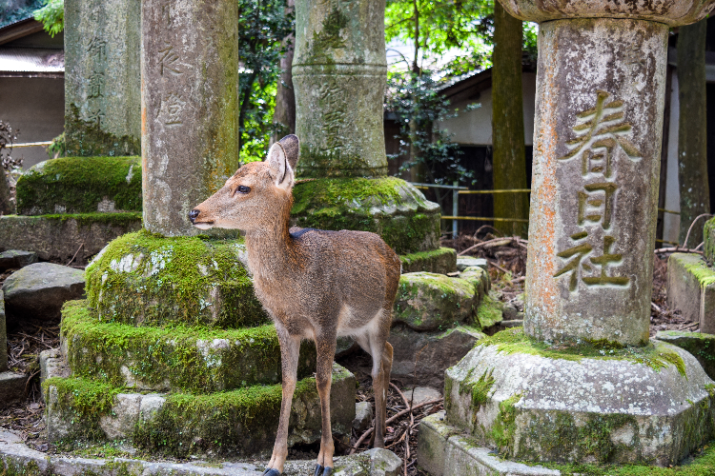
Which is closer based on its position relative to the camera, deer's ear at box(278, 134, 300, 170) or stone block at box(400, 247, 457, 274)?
deer's ear at box(278, 134, 300, 170)

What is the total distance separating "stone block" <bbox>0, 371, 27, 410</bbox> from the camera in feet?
16.2

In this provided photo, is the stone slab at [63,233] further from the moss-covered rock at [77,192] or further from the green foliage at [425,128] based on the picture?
the green foliage at [425,128]

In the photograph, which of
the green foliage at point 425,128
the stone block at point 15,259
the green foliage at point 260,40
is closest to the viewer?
the stone block at point 15,259

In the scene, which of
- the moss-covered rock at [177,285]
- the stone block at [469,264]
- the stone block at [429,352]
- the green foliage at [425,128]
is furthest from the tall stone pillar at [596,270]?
the green foliage at [425,128]

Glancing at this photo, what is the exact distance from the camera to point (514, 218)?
37.6ft

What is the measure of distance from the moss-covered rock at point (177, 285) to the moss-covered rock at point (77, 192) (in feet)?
7.84

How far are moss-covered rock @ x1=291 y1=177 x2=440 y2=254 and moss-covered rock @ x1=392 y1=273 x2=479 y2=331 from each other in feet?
1.88

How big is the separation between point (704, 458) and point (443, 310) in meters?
2.34

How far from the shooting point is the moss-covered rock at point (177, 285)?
420 cm

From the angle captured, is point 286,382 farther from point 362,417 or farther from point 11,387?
point 11,387

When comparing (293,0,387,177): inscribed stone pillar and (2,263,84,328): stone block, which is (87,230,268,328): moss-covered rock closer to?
(2,263,84,328): stone block

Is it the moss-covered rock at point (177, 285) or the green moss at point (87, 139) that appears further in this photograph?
the green moss at point (87, 139)

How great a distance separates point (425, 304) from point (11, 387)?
2.93 metres

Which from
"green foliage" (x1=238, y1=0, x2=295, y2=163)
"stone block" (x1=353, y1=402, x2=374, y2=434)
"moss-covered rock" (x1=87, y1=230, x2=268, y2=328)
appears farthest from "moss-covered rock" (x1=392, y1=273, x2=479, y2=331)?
"green foliage" (x1=238, y1=0, x2=295, y2=163)
